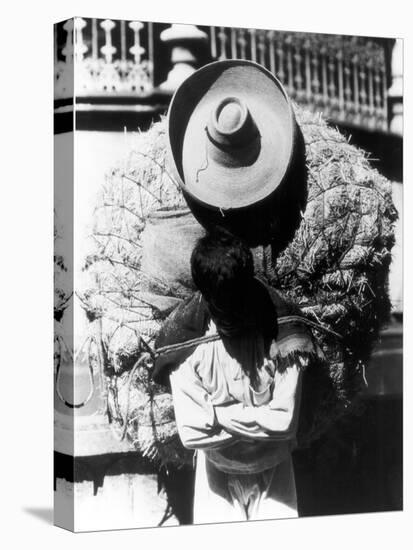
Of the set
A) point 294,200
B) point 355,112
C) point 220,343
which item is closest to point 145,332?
point 220,343

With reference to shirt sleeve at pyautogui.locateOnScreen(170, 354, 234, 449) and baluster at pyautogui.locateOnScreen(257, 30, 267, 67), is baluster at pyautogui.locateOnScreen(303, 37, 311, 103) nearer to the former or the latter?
baluster at pyautogui.locateOnScreen(257, 30, 267, 67)

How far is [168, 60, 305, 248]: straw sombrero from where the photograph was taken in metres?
9.68

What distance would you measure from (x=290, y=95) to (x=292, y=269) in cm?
102

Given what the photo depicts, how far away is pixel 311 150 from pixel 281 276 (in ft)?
2.54

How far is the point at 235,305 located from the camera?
9.73m

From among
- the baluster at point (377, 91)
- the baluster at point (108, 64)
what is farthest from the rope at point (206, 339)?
the baluster at point (108, 64)

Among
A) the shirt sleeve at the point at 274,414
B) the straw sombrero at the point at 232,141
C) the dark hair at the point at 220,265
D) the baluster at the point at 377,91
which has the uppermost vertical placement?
the baluster at the point at 377,91

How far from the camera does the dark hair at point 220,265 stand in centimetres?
963

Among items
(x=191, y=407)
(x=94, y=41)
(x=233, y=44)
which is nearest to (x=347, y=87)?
(x=233, y=44)

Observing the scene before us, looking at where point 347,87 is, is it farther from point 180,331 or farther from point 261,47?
point 180,331

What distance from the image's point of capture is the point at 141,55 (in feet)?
31.4

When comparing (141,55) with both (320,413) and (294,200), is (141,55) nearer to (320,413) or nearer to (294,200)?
(294,200)

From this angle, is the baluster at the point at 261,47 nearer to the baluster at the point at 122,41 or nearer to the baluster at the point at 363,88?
the baluster at the point at 363,88

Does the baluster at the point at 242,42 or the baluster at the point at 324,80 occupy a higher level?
the baluster at the point at 242,42
